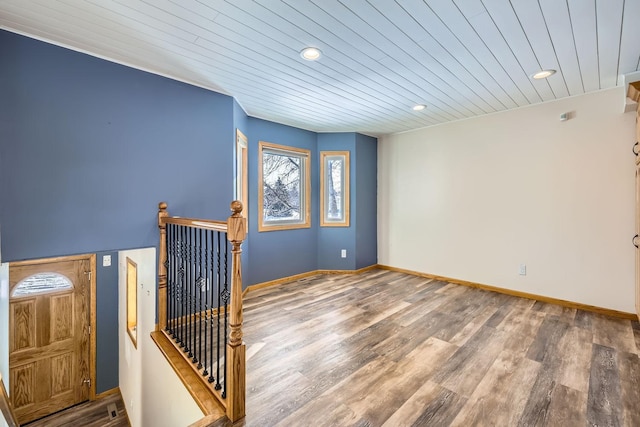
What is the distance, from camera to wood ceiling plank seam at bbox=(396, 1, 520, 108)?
183 cm

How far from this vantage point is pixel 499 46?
86.4 inches

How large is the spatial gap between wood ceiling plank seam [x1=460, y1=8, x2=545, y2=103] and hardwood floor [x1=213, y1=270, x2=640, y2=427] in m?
2.46

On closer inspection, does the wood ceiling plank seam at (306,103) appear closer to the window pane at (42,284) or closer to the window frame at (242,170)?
the window frame at (242,170)

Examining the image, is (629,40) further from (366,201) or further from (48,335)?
(48,335)

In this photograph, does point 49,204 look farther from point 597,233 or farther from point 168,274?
point 597,233

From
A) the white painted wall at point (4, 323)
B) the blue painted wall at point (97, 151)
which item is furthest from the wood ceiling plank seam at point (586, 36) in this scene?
the white painted wall at point (4, 323)

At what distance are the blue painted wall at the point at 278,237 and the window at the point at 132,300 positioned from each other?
4.44 ft

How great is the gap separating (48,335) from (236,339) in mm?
3458

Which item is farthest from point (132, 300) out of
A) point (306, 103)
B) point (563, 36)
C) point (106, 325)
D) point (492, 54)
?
point (563, 36)

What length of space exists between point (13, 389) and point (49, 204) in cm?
283

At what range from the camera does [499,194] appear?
12.7 feet

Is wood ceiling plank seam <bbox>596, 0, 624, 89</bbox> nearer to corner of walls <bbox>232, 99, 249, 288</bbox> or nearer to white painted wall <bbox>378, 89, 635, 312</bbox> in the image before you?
white painted wall <bbox>378, 89, 635, 312</bbox>

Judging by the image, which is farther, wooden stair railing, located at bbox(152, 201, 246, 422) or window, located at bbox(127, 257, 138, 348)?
window, located at bbox(127, 257, 138, 348)

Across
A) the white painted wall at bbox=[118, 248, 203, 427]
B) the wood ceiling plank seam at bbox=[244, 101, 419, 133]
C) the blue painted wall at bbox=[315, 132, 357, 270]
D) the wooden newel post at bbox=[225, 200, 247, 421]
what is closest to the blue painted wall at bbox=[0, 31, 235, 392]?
the white painted wall at bbox=[118, 248, 203, 427]
